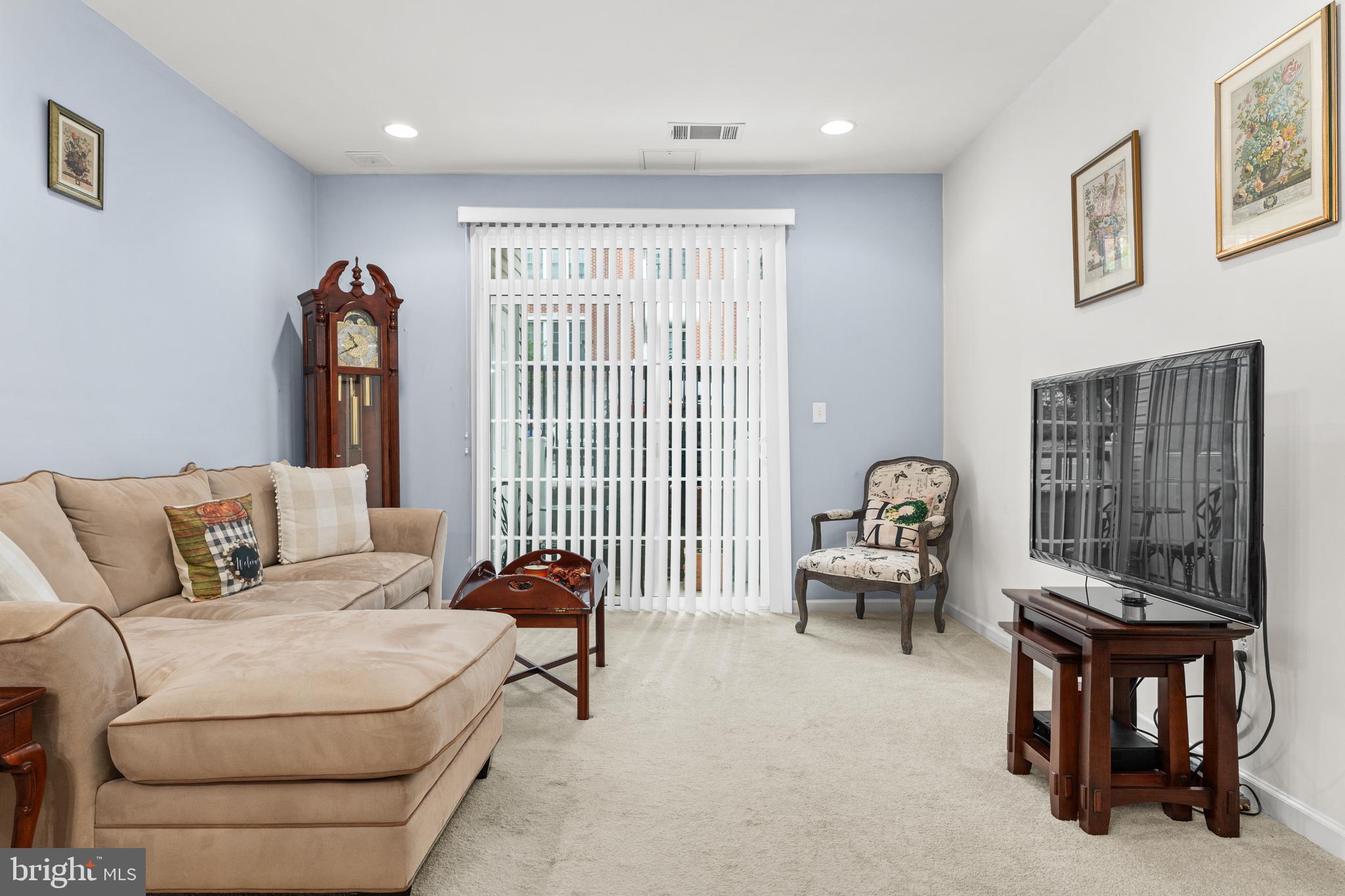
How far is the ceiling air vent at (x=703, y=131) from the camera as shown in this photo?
392 centimetres

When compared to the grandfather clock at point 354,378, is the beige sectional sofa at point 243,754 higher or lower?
lower

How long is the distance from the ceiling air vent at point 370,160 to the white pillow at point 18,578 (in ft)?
9.70

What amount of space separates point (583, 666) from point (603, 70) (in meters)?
2.45

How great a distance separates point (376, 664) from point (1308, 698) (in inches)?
89.2

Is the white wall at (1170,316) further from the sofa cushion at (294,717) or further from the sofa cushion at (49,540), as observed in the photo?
the sofa cushion at (49,540)

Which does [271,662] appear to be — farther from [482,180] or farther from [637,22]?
[482,180]

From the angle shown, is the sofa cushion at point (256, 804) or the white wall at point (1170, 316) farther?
the white wall at point (1170, 316)

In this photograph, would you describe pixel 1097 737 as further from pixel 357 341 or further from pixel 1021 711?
pixel 357 341

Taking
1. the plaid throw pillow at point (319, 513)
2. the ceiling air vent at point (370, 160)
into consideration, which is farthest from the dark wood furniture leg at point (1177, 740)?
the ceiling air vent at point (370, 160)

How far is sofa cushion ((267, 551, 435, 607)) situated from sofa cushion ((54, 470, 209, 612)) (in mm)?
445

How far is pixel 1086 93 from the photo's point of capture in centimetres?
302

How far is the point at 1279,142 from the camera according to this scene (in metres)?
2.05

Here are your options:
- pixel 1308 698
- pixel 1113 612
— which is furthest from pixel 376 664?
pixel 1308 698

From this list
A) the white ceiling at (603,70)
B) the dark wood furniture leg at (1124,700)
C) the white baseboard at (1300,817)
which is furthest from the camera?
the white ceiling at (603,70)
